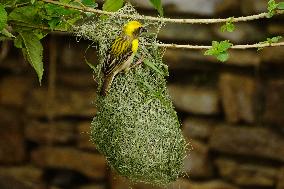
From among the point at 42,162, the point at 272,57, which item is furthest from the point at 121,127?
the point at 42,162

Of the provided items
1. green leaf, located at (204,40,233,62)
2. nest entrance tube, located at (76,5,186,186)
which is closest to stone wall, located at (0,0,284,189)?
nest entrance tube, located at (76,5,186,186)

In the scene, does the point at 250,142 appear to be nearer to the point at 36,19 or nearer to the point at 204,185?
the point at 204,185

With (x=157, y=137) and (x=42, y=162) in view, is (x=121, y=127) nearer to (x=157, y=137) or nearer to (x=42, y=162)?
(x=157, y=137)

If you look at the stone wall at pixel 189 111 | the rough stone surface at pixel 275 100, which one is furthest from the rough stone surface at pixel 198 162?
the rough stone surface at pixel 275 100

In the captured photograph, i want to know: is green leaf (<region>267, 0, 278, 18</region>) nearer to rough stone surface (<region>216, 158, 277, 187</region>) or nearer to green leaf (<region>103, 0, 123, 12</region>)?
green leaf (<region>103, 0, 123, 12</region>)

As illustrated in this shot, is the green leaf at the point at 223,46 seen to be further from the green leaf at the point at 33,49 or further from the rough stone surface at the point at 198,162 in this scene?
the rough stone surface at the point at 198,162

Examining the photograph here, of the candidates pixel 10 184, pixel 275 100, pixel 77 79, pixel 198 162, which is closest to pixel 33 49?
pixel 10 184
